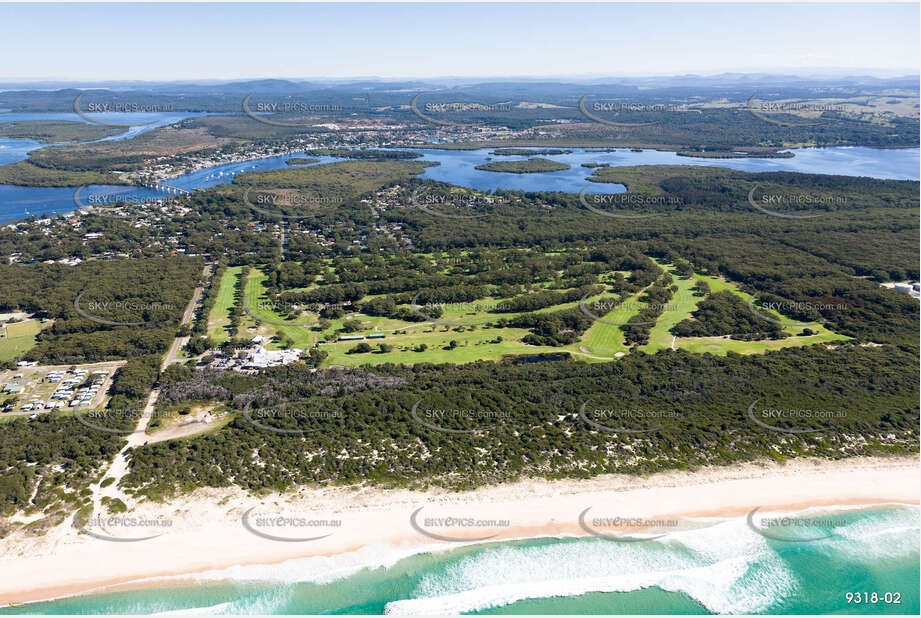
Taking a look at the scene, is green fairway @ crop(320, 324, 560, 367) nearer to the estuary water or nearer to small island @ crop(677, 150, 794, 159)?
the estuary water

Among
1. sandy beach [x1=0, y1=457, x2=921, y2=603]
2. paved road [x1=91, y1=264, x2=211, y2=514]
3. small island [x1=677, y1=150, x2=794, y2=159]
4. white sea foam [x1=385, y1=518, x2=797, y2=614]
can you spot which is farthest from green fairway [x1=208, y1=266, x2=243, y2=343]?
small island [x1=677, y1=150, x2=794, y2=159]

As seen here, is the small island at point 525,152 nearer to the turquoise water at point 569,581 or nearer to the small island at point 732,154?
the small island at point 732,154

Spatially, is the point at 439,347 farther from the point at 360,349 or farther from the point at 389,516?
the point at 389,516

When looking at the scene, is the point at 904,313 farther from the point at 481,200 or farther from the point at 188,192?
the point at 188,192

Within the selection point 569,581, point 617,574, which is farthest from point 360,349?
point 617,574

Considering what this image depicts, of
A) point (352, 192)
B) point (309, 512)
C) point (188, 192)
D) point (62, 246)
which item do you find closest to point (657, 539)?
point (309, 512)
